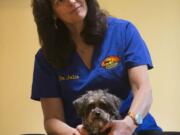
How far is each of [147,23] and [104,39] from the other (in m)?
1.13

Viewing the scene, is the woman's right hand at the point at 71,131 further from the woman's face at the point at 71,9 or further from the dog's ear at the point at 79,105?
the woman's face at the point at 71,9

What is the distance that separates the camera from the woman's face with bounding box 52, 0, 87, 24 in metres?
1.58

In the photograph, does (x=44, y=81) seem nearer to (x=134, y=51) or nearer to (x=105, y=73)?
(x=105, y=73)

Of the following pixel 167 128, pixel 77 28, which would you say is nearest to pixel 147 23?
pixel 167 128

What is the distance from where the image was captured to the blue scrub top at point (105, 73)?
1.56 meters

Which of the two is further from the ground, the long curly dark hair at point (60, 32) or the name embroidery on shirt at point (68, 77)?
the long curly dark hair at point (60, 32)

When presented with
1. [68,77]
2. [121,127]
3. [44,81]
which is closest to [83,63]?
[68,77]

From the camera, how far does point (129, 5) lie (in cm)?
270

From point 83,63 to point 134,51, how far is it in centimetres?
22

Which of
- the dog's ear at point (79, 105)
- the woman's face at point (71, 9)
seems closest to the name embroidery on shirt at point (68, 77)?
the dog's ear at point (79, 105)

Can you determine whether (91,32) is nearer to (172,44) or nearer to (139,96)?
(139,96)

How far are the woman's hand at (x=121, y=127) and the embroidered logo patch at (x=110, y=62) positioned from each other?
24 cm

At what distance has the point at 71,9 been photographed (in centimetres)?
158

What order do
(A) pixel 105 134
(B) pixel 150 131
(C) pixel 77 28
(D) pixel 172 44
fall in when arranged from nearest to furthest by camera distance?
(A) pixel 105 134, (B) pixel 150 131, (C) pixel 77 28, (D) pixel 172 44
